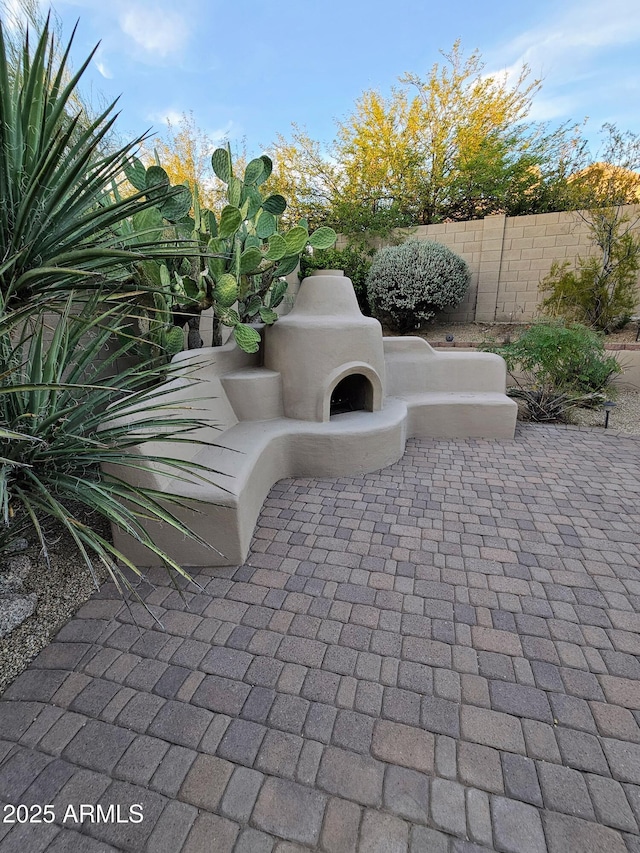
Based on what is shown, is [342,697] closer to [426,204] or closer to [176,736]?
[176,736]

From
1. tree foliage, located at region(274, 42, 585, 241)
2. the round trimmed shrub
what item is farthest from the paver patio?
tree foliage, located at region(274, 42, 585, 241)

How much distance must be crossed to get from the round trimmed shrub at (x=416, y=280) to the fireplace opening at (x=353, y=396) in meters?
4.00

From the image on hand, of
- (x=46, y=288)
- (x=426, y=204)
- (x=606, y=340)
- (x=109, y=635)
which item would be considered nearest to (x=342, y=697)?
(x=109, y=635)

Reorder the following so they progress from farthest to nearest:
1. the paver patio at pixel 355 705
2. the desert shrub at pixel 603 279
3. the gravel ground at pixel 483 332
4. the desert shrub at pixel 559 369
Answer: the gravel ground at pixel 483 332
the desert shrub at pixel 603 279
the desert shrub at pixel 559 369
the paver patio at pixel 355 705

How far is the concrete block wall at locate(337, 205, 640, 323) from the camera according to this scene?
30.9ft

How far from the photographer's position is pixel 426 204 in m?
12.7

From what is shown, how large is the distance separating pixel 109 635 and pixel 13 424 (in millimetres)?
1449

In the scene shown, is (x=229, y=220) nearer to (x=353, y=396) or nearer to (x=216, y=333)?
(x=216, y=333)

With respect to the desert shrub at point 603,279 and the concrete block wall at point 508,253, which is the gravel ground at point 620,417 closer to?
the desert shrub at point 603,279

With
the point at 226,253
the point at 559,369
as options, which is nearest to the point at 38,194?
the point at 226,253

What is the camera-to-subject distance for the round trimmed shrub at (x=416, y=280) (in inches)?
369

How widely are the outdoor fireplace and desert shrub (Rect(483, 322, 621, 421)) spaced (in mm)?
3362

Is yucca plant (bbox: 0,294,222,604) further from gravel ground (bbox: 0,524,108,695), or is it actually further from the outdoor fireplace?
the outdoor fireplace

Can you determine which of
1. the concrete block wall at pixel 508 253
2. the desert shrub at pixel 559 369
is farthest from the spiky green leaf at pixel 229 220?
the concrete block wall at pixel 508 253
